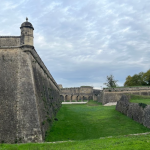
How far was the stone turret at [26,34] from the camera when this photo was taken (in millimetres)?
15258

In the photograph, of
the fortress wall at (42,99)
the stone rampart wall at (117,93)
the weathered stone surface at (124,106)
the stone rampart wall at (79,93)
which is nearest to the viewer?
the fortress wall at (42,99)

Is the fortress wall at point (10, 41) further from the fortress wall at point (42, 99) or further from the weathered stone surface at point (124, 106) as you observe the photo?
the weathered stone surface at point (124, 106)

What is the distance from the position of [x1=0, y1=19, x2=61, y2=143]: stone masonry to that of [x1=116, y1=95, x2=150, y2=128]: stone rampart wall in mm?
9949

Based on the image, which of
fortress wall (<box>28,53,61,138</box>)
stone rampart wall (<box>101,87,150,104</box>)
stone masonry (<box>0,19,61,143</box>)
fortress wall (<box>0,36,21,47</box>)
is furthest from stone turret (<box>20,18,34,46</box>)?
stone rampart wall (<box>101,87,150,104</box>)

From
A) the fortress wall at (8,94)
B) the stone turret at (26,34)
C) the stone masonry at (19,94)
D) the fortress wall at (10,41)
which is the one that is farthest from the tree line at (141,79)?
the fortress wall at (8,94)

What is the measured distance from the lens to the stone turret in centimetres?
1526

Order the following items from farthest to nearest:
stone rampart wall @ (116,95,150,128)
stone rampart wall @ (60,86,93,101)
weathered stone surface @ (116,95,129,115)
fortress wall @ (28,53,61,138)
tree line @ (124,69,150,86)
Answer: stone rampart wall @ (60,86,93,101) < tree line @ (124,69,150,86) < weathered stone surface @ (116,95,129,115) < stone rampart wall @ (116,95,150,128) < fortress wall @ (28,53,61,138)

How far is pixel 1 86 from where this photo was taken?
13.8m

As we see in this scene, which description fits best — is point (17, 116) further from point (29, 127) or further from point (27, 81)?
point (27, 81)

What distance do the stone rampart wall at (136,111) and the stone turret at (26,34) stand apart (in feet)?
42.7

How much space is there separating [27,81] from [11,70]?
5.77 ft

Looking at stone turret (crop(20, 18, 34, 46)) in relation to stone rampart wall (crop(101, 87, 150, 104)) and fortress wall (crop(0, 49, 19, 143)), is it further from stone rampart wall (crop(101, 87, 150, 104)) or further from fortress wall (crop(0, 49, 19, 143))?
stone rampart wall (crop(101, 87, 150, 104))

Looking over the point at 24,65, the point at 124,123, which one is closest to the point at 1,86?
the point at 24,65

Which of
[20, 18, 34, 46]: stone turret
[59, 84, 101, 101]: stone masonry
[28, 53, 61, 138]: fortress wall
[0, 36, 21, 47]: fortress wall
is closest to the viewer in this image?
[28, 53, 61, 138]: fortress wall
